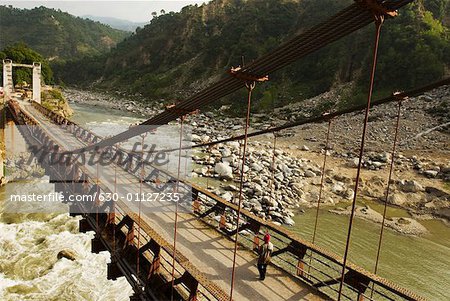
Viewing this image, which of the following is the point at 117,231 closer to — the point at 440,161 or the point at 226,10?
the point at 440,161

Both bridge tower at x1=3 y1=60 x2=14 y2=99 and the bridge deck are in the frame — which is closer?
the bridge deck

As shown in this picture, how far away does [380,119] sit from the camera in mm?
29125

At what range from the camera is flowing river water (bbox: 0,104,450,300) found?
9.70 m

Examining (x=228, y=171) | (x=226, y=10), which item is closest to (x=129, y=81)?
(x=226, y=10)

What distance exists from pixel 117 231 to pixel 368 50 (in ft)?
146

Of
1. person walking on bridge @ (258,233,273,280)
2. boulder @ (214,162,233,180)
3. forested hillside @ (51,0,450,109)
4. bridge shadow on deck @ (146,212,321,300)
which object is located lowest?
boulder @ (214,162,233,180)

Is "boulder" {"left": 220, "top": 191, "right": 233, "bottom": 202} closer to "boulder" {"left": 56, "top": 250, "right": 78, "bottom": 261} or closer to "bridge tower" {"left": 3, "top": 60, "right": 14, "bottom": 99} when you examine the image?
"boulder" {"left": 56, "top": 250, "right": 78, "bottom": 261}

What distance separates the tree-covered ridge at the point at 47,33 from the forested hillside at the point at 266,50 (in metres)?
34.6

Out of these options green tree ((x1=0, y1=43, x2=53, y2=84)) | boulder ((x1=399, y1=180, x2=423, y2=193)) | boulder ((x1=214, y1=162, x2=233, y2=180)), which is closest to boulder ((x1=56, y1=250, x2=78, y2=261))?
boulder ((x1=214, y1=162, x2=233, y2=180))

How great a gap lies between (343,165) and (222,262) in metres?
15.8

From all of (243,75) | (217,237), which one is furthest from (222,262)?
(243,75)

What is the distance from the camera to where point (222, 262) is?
21.8 feet

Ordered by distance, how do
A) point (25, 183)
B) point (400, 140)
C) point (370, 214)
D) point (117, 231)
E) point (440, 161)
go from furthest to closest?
point (400, 140) → point (440, 161) → point (25, 183) → point (370, 214) → point (117, 231)

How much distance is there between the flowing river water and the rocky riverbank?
103cm
